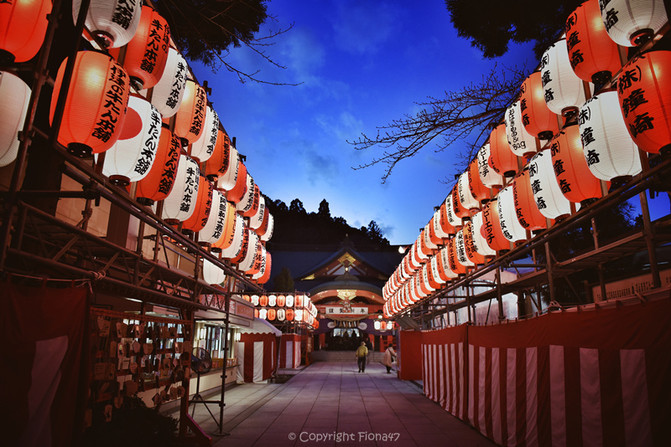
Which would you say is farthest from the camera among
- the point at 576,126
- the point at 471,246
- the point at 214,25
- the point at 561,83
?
the point at 471,246

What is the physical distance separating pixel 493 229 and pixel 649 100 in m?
4.27

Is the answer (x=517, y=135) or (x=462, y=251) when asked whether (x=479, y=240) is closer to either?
(x=462, y=251)

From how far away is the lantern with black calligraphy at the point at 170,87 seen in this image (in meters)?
5.77

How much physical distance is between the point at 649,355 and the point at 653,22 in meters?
3.14

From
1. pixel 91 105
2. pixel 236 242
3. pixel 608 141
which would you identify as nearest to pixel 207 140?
pixel 236 242

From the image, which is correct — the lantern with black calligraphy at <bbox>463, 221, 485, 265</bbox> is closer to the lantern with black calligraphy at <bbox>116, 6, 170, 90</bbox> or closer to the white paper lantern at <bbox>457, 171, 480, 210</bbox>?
the white paper lantern at <bbox>457, 171, 480, 210</bbox>

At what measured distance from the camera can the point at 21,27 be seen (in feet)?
12.7

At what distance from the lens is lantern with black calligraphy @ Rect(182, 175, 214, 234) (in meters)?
6.71

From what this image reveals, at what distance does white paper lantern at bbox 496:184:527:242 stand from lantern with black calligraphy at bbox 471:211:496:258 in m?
1.28

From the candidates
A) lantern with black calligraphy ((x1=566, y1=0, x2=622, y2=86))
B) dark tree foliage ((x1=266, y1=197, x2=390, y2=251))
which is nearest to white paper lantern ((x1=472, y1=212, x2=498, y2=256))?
lantern with black calligraphy ((x1=566, y1=0, x2=622, y2=86))

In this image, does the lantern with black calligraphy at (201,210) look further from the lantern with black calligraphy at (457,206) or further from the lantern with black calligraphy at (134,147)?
the lantern with black calligraphy at (457,206)

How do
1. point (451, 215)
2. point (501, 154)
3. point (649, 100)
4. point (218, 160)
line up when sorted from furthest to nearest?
point (451, 215)
point (218, 160)
point (501, 154)
point (649, 100)

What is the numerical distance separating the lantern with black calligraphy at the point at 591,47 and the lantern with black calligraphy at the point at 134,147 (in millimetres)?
5238

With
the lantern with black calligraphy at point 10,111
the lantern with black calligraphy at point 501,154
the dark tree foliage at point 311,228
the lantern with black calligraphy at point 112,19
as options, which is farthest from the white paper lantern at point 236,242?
the dark tree foliage at point 311,228
